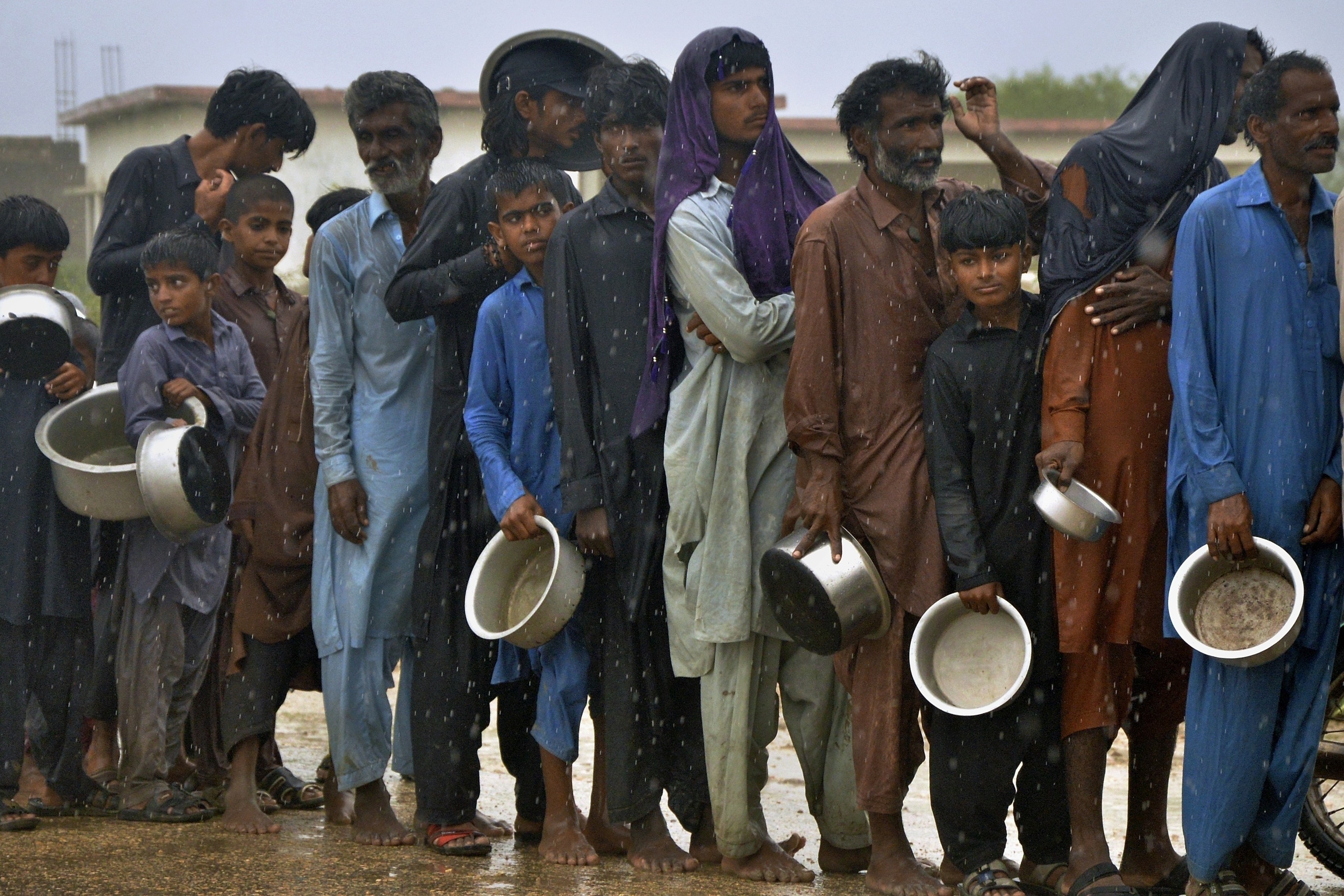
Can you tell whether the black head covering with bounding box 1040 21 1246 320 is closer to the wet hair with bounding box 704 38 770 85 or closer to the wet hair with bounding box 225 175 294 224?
the wet hair with bounding box 704 38 770 85

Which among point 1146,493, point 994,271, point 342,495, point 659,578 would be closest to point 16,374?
point 342,495

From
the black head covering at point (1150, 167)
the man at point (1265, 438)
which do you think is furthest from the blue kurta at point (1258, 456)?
the black head covering at point (1150, 167)

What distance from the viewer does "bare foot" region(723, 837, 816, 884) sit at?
15.6ft

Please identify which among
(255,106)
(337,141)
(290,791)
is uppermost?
(337,141)

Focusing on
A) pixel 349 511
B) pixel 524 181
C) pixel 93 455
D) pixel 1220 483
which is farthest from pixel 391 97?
pixel 1220 483

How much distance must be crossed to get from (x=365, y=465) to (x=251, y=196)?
1.47 m

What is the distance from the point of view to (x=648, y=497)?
16.6 ft

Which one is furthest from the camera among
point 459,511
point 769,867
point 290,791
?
point 290,791

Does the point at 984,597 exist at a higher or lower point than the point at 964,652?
higher

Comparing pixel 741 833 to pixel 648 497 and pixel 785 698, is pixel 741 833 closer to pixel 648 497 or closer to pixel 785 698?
pixel 785 698

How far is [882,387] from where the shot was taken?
4668mm

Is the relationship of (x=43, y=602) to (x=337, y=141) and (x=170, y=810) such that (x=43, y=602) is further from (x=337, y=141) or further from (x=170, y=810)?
(x=337, y=141)

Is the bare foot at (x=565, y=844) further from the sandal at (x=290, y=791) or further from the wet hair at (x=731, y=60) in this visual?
the wet hair at (x=731, y=60)

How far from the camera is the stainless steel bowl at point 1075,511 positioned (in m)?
4.19
